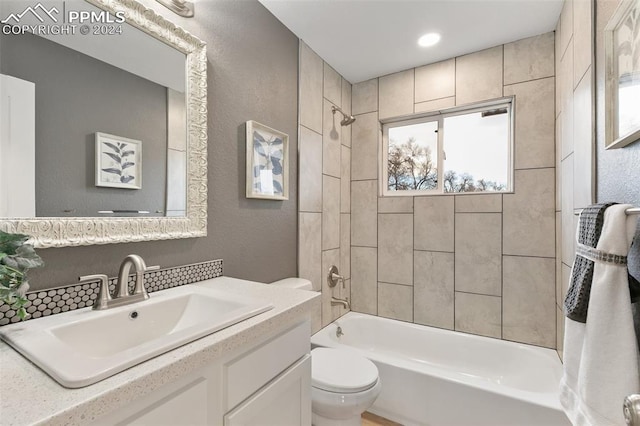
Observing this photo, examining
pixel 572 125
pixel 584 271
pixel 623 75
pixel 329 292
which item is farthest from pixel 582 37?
pixel 329 292

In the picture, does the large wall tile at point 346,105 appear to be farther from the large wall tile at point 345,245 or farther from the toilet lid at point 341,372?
→ the toilet lid at point 341,372

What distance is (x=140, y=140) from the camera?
1172mm

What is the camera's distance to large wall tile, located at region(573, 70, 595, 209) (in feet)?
4.12

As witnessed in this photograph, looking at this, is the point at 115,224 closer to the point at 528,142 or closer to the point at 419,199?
the point at 419,199

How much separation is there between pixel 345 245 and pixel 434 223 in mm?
811

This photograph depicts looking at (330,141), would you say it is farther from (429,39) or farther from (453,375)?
(453,375)

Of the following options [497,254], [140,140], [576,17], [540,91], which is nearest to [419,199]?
[497,254]

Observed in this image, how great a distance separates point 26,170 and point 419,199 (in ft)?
7.71

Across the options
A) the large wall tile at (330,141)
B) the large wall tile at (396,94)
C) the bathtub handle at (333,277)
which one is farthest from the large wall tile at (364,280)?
the large wall tile at (396,94)

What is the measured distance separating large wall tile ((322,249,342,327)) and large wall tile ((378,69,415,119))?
1.34 metres

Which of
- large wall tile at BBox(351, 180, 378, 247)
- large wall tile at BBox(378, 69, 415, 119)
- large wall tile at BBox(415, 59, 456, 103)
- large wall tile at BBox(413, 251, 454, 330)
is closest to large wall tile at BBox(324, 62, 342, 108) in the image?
large wall tile at BBox(378, 69, 415, 119)

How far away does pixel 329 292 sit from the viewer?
2.50 meters

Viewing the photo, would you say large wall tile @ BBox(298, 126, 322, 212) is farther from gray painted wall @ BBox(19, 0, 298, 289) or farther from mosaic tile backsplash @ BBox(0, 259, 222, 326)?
mosaic tile backsplash @ BBox(0, 259, 222, 326)

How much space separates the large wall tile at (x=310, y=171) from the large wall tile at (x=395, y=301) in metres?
0.97
